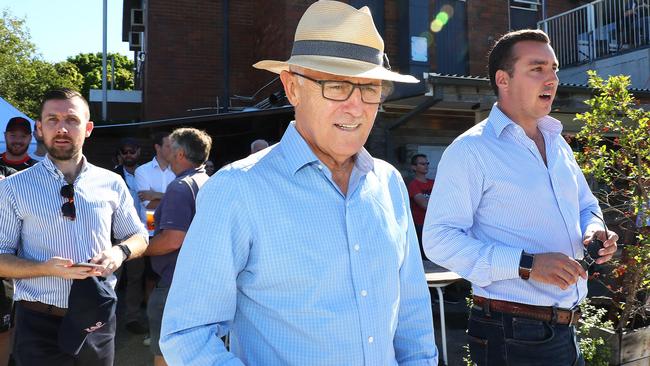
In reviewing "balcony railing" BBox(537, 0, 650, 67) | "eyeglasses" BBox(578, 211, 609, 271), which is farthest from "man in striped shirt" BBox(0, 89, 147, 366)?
"balcony railing" BBox(537, 0, 650, 67)

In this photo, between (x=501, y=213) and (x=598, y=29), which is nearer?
(x=501, y=213)

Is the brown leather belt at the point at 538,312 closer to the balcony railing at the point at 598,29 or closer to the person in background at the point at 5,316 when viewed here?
the person in background at the point at 5,316

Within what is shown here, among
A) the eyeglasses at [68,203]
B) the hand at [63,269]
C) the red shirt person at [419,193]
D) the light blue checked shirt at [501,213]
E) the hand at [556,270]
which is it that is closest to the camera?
the hand at [556,270]

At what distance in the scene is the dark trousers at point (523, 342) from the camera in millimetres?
2416

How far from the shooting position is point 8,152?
17.4 feet

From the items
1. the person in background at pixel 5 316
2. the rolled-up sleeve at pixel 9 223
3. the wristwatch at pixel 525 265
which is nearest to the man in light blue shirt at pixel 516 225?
the wristwatch at pixel 525 265

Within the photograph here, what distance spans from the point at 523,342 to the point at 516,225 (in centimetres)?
52

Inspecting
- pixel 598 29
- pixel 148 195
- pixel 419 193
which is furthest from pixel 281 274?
pixel 598 29

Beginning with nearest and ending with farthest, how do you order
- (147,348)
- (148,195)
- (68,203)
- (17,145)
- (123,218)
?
1. (68,203)
2. (123,218)
3. (17,145)
4. (147,348)
5. (148,195)

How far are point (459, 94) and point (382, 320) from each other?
6.01 m

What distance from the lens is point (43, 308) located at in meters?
2.87

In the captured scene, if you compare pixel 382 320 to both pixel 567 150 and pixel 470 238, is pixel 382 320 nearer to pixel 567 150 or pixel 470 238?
pixel 470 238

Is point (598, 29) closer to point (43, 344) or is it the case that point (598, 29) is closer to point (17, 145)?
point (17, 145)

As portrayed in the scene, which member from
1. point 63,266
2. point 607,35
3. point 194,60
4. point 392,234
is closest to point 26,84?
point 194,60
